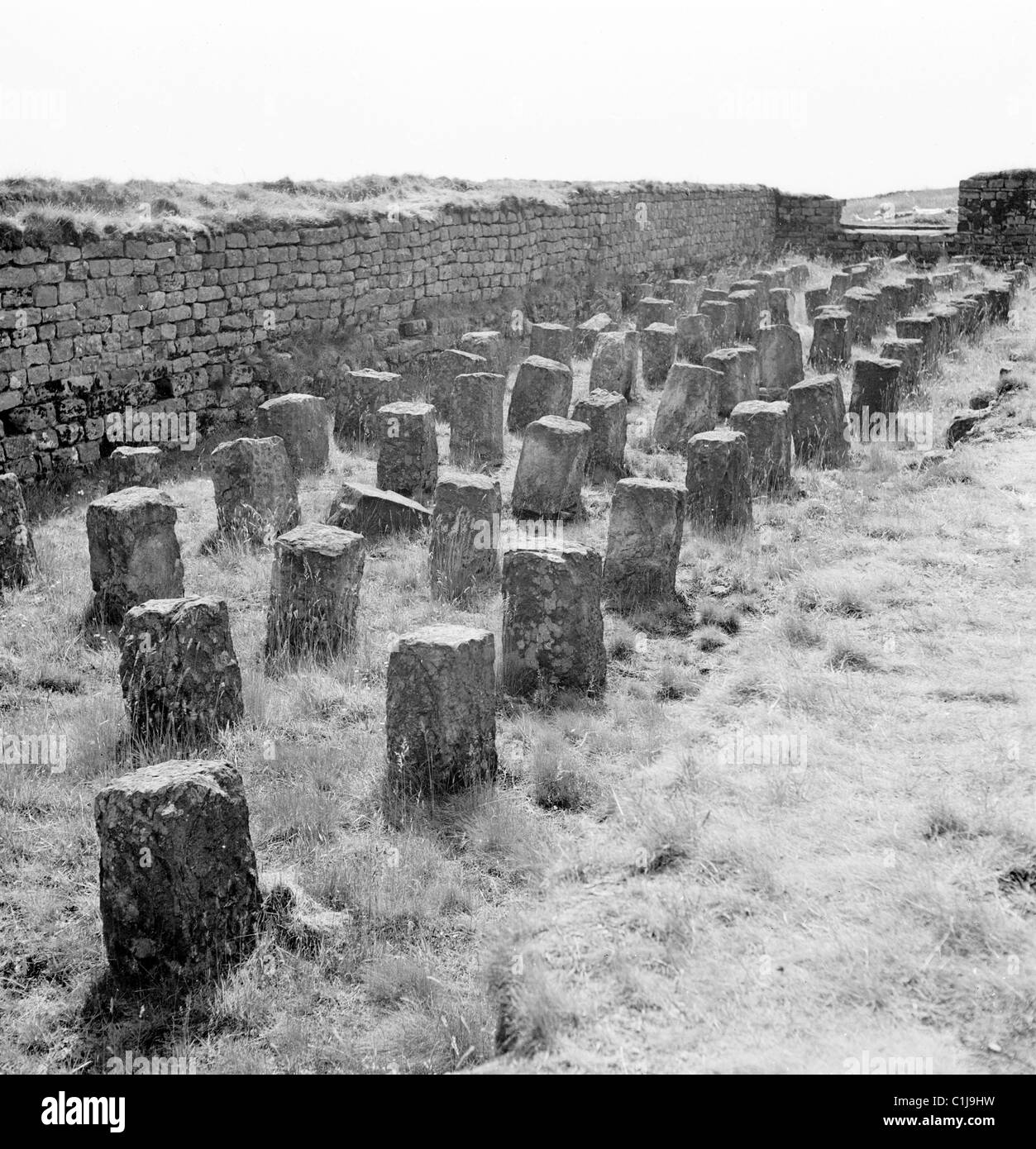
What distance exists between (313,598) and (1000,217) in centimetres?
2402

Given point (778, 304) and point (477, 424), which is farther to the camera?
point (778, 304)

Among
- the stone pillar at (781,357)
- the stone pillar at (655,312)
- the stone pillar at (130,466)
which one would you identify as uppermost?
the stone pillar at (655,312)

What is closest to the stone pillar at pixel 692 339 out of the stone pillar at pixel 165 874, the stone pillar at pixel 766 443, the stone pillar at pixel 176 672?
the stone pillar at pixel 766 443

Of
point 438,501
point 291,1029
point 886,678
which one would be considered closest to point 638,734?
point 886,678

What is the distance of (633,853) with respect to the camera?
15.0 ft

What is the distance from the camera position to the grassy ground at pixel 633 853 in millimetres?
3654

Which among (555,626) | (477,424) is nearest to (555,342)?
(477,424)

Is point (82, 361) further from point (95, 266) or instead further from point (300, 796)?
point (300, 796)

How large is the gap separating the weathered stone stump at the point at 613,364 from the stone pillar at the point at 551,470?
153 inches

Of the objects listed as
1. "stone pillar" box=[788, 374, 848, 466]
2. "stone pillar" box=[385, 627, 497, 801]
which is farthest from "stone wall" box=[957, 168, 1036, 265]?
"stone pillar" box=[385, 627, 497, 801]

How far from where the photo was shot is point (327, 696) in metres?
6.56

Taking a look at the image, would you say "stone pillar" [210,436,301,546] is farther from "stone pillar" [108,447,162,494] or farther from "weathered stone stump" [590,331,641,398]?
"weathered stone stump" [590,331,641,398]

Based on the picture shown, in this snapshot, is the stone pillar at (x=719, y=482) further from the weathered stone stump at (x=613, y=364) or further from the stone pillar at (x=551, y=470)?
the weathered stone stump at (x=613, y=364)

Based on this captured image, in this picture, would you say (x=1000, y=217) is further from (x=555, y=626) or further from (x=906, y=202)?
(x=555, y=626)
